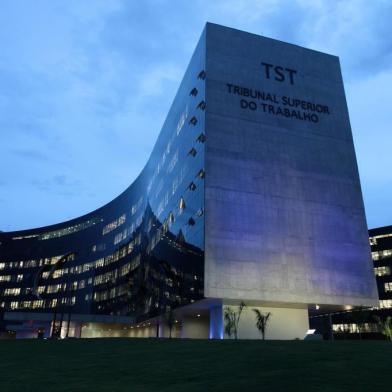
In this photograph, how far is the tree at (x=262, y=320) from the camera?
194ft

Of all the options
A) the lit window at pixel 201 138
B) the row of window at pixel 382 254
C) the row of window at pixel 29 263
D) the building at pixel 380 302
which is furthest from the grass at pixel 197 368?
the row of window at pixel 29 263

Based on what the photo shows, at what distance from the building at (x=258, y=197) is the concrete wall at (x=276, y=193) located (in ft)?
0.54

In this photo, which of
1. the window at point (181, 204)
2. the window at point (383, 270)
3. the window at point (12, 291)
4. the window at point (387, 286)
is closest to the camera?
the window at point (181, 204)

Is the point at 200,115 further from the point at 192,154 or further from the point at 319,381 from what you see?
the point at 319,381

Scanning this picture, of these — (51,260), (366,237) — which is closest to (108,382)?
(366,237)

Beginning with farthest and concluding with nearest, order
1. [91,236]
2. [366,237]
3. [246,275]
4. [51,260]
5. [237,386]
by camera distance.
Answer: [51,260] → [91,236] → [366,237] → [246,275] → [237,386]

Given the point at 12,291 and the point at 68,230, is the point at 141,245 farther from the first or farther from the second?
the point at 12,291

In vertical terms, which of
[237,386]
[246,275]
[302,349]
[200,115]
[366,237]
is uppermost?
[200,115]

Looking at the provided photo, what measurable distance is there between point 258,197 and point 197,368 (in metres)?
40.6

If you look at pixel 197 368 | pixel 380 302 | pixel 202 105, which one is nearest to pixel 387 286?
pixel 380 302

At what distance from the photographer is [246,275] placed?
59.3m

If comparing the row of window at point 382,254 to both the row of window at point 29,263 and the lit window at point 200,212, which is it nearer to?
the lit window at point 200,212

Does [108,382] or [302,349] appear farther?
[302,349]

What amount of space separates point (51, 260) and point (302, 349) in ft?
467
